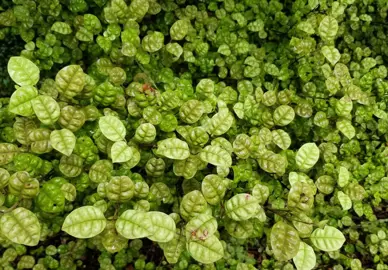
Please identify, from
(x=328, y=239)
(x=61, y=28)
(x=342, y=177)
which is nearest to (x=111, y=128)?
(x=61, y=28)

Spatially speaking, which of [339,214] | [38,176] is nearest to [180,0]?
[38,176]

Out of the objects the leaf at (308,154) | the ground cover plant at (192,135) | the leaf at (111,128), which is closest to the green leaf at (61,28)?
the ground cover plant at (192,135)

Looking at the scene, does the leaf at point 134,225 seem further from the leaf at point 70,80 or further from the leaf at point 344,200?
the leaf at point 344,200

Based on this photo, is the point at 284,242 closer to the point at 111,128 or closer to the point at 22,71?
the point at 111,128

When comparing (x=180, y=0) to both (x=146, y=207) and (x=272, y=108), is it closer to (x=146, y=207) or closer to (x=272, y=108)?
(x=272, y=108)

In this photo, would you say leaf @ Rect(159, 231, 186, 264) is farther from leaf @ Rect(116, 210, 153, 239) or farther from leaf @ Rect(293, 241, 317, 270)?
leaf @ Rect(293, 241, 317, 270)

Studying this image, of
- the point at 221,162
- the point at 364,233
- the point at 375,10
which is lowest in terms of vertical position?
the point at 364,233
